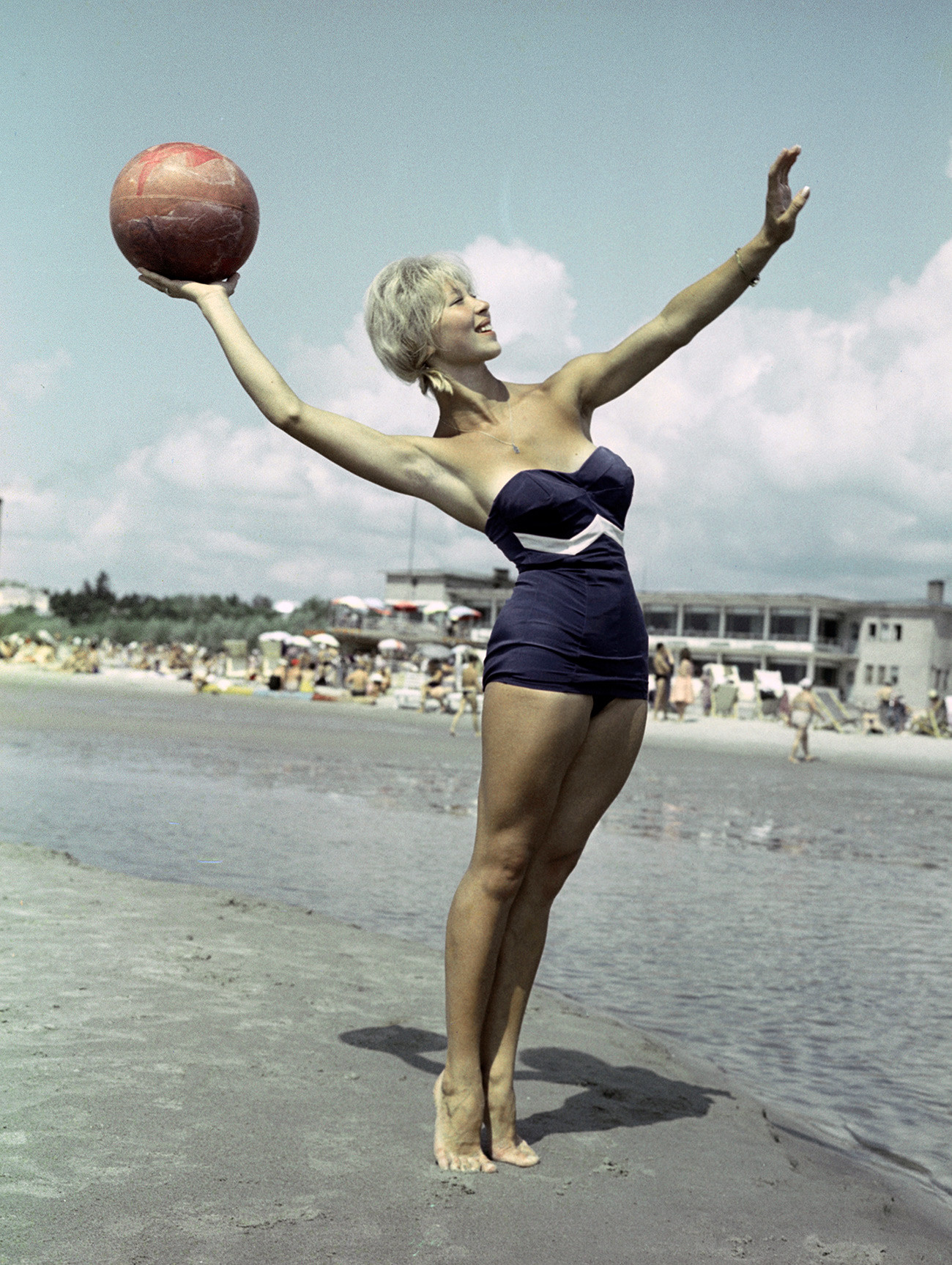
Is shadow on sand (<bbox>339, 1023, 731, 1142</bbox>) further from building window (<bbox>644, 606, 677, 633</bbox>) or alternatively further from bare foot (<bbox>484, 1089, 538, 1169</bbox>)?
building window (<bbox>644, 606, 677, 633</bbox>)

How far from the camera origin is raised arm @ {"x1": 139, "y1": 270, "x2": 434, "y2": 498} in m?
2.93

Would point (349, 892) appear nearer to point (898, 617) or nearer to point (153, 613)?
point (898, 617)

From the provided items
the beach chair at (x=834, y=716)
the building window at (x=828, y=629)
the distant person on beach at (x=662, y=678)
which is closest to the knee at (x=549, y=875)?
the distant person on beach at (x=662, y=678)

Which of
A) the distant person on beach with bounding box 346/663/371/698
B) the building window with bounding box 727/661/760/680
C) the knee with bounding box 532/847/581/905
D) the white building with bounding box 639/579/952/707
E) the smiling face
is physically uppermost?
the white building with bounding box 639/579/952/707

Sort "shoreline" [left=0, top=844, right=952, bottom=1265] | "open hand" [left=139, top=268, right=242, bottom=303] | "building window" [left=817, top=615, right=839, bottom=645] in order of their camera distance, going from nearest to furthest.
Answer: "shoreline" [left=0, top=844, right=952, bottom=1265]
"open hand" [left=139, top=268, right=242, bottom=303]
"building window" [left=817, top=615, right=839, bottom=645]

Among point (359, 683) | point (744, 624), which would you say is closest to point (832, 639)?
point (744, 624)

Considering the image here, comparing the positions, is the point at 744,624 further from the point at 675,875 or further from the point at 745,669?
the point at 675,875

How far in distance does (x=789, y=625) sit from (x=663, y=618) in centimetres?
900

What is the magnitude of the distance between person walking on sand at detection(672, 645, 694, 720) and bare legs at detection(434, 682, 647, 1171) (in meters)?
30.6

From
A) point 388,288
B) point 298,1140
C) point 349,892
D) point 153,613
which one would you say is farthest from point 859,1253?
point 153,613

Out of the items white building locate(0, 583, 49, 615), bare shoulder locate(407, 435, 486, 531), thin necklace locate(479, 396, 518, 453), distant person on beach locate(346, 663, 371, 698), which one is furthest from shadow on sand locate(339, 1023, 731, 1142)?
white building locate(0, 583, 49, 615)

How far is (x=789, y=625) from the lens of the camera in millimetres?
80812

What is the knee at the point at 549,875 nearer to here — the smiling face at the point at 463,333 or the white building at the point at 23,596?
the smiling face at the point at 463,333

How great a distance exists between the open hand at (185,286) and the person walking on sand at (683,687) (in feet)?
99.7
